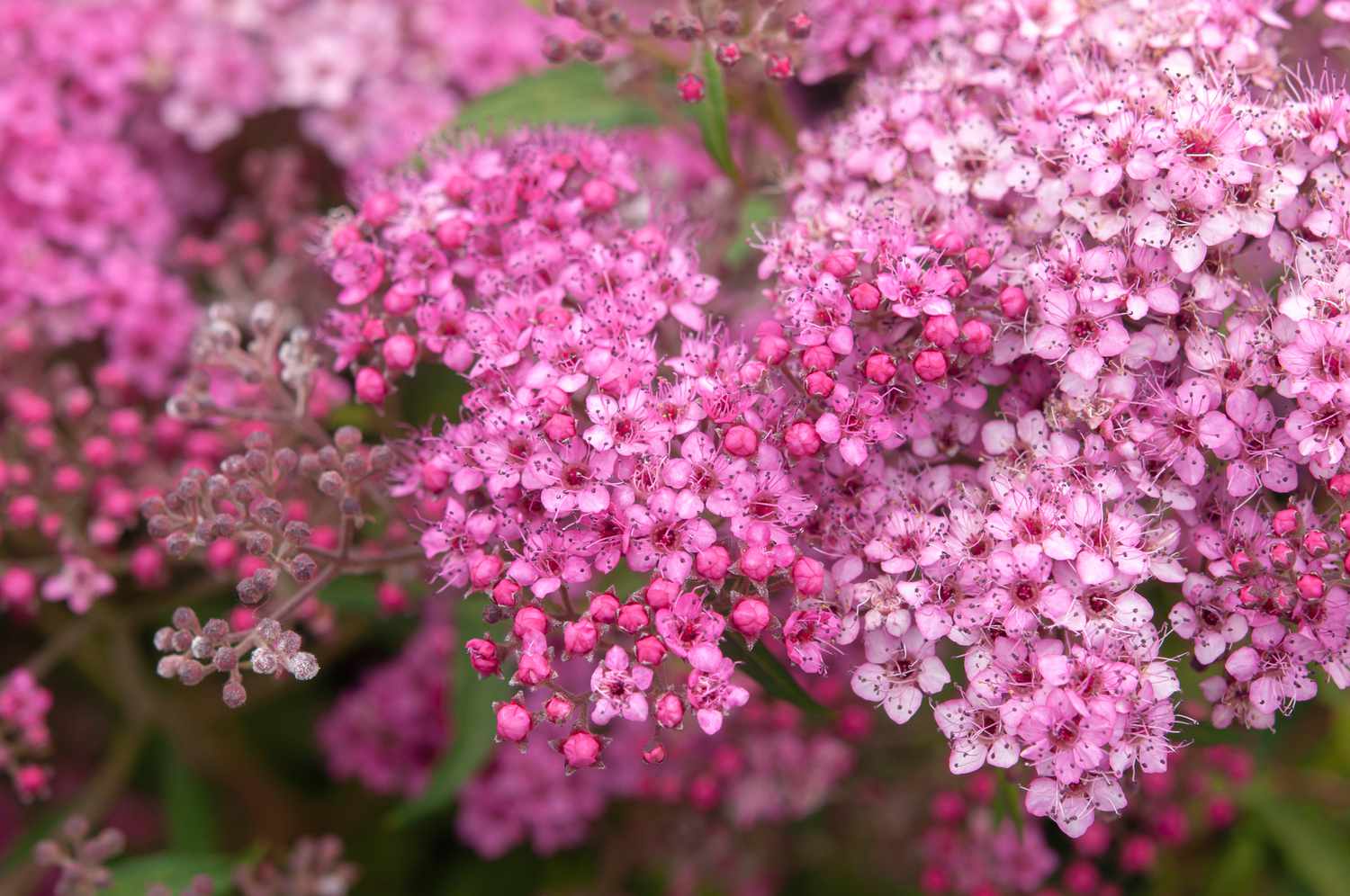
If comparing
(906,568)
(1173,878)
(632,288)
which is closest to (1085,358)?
(906,568)

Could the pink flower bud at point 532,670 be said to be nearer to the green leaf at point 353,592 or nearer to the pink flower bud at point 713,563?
the pink flower bud at point 713,563

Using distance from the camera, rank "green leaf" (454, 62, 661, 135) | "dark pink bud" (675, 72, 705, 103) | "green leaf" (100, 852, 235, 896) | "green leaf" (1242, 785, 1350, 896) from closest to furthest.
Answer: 1. "dark pink bud" (675, 72, 705, 103)
2. "green leaf" (100, 852, 235, 896)
3. "green leaf" (454, 62, 661, 135)
4. "green leaf" (1242, 785, 1350, 896)

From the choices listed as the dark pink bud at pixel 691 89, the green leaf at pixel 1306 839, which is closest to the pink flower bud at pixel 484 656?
the dark pink bud at pixel 691 89

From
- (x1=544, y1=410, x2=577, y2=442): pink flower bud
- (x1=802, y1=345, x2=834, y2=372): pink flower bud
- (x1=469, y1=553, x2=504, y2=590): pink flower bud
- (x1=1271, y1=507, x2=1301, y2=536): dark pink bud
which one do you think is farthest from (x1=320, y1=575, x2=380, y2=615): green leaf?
(x1=1271, y1=507, x2=1301, y2=536): dark pink bud

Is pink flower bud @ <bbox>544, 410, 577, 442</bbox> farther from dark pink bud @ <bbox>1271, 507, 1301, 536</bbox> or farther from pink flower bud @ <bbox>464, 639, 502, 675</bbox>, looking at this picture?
dark pink bud @ <bbox>1271, 507, 1301, 536</bbox>

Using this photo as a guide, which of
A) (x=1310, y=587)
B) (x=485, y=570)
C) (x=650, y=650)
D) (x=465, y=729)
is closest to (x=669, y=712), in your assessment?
(x=650, y=650)
